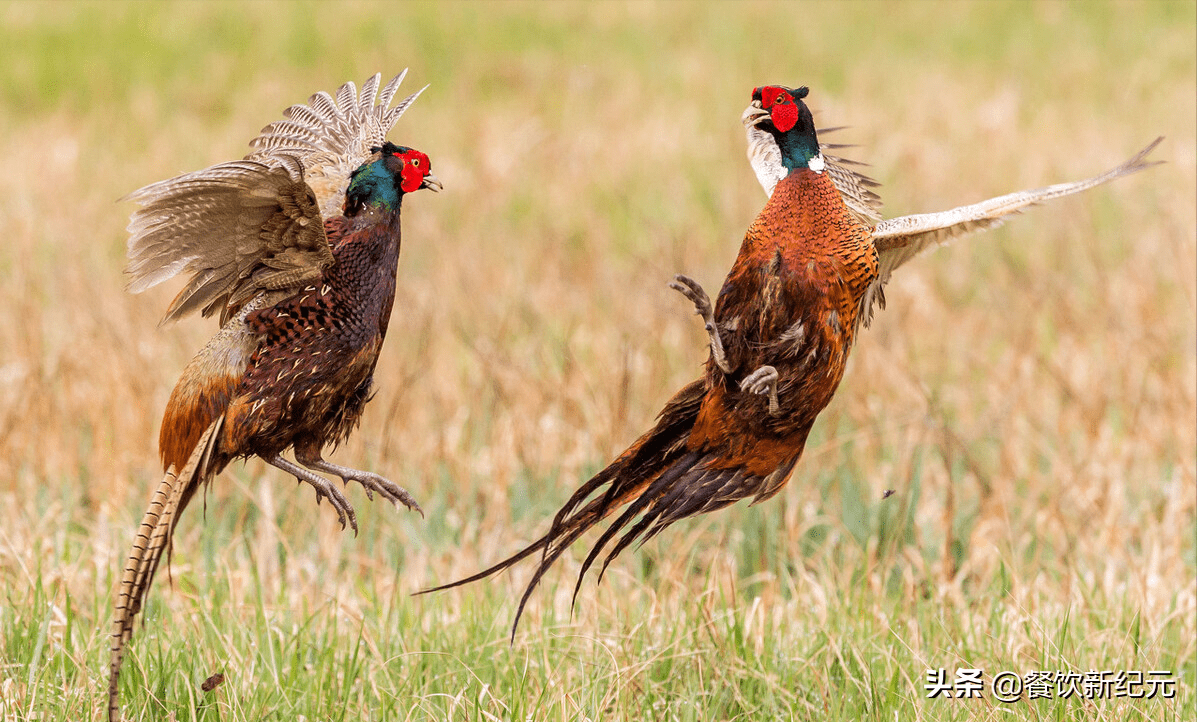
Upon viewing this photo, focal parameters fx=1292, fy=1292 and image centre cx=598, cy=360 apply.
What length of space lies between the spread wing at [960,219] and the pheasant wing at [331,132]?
96cm

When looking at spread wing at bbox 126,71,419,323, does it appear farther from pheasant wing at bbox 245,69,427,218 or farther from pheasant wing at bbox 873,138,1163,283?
pheasant wing at bbox 873,138,1163,283

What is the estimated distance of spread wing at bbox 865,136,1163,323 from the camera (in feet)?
7.19

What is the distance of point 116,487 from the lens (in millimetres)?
5805

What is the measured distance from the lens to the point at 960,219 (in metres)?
2.20

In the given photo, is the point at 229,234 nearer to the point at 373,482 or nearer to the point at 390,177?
the point at 390,177

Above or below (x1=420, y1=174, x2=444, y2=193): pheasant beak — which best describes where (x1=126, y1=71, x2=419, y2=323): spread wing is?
below

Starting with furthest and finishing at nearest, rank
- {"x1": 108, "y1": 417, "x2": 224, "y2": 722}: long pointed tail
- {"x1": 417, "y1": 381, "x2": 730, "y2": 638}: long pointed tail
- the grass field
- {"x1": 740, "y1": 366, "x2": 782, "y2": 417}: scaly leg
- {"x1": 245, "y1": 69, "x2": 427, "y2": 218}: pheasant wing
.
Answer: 1. the grass field
2. {"x1": 245, "y1": 69, "x2": 427, "y2": 218}: pheasant wing
3. {"x1": 417, "y1": 381, "x2": 730, "y2": 638}: long pointed tail
4. {"x1": 740, "y1": 366, "x2": 782, "y2": 417}: scaly leg
5. {"x1": 108, "y1": 417, "x2": 224, "y2": 722}: long pointed tail

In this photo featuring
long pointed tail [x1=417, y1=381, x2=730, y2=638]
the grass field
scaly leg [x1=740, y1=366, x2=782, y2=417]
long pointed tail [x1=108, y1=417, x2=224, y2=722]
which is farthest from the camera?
the grass field

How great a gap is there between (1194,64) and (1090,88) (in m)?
2.25

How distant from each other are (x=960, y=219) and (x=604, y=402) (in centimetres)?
436

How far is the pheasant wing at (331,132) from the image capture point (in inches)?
98.3

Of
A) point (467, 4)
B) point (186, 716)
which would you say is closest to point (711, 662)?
point (186, 716)

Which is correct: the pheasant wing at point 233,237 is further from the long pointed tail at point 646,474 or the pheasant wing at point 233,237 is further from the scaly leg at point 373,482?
the long pointed tail at point 646,474

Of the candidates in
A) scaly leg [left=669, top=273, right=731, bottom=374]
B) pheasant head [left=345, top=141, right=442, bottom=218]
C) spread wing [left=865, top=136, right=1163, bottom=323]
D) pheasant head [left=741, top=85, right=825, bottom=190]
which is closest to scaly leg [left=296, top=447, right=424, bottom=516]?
pheasant head [left=345, top=141, right=442, bottom=218]
